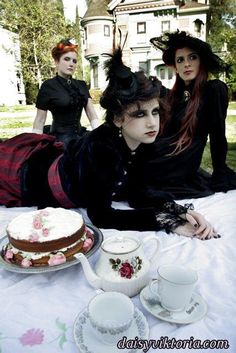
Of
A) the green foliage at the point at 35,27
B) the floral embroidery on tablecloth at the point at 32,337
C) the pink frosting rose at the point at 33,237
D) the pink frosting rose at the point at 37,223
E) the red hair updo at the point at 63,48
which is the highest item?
the green foliage at the point at 35,27

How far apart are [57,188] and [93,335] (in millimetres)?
1137

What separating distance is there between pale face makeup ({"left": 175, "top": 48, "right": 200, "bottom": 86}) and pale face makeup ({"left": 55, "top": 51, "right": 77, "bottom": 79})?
1.38 m

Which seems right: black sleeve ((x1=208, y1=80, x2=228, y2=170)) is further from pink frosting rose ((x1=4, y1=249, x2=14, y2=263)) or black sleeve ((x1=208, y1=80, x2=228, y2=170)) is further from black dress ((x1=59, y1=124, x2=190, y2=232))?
pink frosting rose ((x1=4, y1=249, x2=14, y2=263))

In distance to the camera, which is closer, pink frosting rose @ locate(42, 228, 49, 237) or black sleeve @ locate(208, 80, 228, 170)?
pink frosting rose @ locate(42, 228, 49, 237)

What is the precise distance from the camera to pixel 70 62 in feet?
11.5

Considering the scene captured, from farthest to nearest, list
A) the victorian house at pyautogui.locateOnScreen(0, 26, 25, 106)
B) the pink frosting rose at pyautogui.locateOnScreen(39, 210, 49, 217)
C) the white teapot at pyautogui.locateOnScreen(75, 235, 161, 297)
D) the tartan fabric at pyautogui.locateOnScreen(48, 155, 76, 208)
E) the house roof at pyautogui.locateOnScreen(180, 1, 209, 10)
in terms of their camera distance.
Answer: the house roof at pyautogui.locateOnScreen(180, 1, 209, 10), the victorian house at pyautogui.locateOnScreen(0, 26, 25, 106), the tartan fabric at pyautogui.locateOnScreen(48, 155, 76, 208), the pink frosting rose at pyautogui.locateOnScreen(39, 210, 49, 217), the white teapot at pyautogui.locateOnScreen(75, 235, 161, 297)

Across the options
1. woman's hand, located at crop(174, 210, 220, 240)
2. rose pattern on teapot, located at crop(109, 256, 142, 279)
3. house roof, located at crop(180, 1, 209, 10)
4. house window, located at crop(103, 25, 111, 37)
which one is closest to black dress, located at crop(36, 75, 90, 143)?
woman's hand, located at crop(174, 210, 220, 240)

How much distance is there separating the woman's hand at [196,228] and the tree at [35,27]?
17.1 metres

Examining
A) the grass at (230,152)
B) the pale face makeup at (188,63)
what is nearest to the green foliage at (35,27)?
the grass at (230,152)

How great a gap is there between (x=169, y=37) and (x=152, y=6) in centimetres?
1965

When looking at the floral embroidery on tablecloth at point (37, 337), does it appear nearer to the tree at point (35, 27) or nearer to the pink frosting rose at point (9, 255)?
the pink frosting rose at point (9, 255)

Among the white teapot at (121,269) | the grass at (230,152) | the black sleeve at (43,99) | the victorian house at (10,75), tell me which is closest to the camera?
the white teapot at (121,269)

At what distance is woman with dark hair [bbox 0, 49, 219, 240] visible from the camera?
5.10 feet

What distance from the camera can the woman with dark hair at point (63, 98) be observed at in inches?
133
